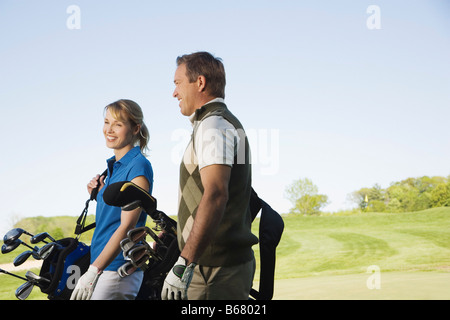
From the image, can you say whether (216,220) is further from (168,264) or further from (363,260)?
(363,260)

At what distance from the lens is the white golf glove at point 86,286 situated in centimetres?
280

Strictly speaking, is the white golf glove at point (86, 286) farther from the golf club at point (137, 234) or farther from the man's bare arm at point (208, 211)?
→ the man's bare arm at point (208, 211)

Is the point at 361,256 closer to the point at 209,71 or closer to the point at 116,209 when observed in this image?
the point at 116,209

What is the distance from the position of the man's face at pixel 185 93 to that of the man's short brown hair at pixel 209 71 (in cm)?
3

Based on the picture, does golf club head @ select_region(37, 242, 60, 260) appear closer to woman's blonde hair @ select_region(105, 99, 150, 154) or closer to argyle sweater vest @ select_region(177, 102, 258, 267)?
woman's blonde hair @ select_region(105, 99, 150, 154)

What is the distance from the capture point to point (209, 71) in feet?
8.34

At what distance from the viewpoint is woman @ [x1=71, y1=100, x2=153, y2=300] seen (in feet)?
9.32

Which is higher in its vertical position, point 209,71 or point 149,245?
point 209,71

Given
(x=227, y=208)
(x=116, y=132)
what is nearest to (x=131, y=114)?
(x=116, y=132)

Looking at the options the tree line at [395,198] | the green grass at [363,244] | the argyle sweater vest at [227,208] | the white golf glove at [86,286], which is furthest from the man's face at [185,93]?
the tree line at [395,198]

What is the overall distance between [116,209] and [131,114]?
2.19 ft

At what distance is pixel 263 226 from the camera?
267 cm

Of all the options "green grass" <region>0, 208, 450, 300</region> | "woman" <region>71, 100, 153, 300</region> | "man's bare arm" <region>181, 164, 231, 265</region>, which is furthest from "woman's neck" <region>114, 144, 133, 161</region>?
"green grass" <region>0, 208, 450, 300</region>
